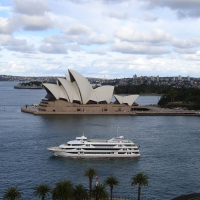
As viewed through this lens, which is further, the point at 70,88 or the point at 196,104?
the point at 196,104

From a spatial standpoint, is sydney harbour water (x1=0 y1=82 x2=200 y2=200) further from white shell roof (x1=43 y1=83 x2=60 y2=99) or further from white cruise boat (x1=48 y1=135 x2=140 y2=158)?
white shell roof (x1=43 y1=83 x2=60 y2=99)

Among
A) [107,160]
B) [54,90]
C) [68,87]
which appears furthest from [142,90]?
[107,160]

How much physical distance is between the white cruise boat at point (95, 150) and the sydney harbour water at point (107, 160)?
653 mm

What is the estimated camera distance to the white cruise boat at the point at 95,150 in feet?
92.7

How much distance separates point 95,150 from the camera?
28328 millimetres

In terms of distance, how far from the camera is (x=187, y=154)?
29.1 meters

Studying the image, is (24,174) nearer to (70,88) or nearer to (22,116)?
(22,116)

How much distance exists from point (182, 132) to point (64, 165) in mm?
17773

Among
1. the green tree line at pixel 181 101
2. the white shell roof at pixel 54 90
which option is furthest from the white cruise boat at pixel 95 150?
the green tree line at pixel 181 101

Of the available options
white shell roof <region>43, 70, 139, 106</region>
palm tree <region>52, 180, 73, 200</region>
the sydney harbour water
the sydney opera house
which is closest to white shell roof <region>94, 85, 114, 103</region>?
the sydney opera house

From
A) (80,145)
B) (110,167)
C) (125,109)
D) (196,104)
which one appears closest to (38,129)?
(80,145)

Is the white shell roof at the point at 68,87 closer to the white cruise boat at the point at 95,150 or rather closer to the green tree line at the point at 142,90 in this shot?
the white cruise boat at the point at 95,150

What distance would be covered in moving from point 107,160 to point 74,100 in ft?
101

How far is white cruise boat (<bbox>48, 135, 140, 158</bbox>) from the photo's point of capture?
92.7 feet
